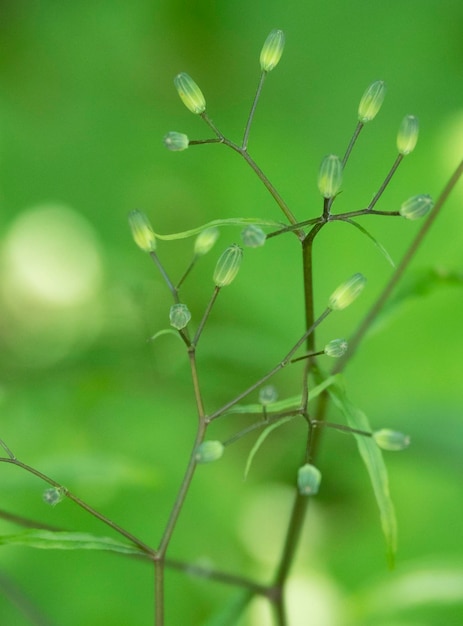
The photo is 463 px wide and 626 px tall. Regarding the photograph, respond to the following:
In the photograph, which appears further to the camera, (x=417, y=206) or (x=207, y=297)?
(x=207, y=297)

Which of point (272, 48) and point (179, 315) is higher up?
point (272, 48)

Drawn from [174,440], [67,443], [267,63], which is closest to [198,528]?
[174,440]

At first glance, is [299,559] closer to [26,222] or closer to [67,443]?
[67,443]

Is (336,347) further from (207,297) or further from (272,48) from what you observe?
(207,297)

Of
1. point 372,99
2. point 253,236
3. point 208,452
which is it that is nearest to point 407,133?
point 372,99

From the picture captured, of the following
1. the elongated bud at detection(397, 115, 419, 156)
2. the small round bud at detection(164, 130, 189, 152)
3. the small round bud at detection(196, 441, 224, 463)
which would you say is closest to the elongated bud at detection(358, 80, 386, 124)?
the elongated bud at detection(397, 115, 419, 156)

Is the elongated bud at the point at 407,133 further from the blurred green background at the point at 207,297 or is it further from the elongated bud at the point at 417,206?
the blurred green background at the point at 207,297

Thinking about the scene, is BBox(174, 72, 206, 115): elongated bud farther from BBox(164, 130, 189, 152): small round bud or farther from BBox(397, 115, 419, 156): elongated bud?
BBox(397, 115, 419, 156): elongated bud
